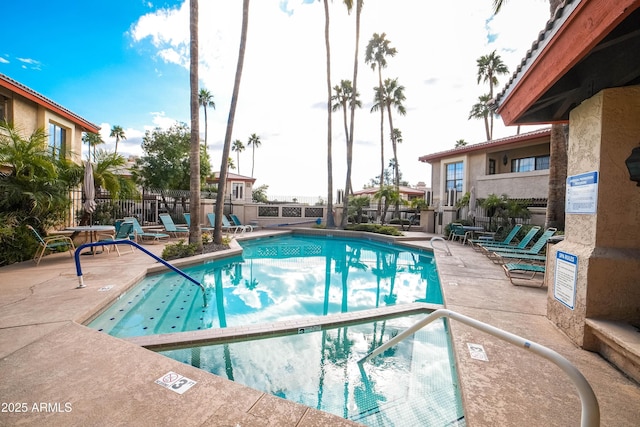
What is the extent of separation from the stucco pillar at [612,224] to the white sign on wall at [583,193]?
0.05 metres

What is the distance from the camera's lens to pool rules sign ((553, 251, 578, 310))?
3.42 metres

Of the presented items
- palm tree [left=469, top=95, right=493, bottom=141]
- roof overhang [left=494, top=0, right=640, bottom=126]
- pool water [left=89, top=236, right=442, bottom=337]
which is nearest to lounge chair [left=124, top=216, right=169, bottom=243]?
pool water [left=89, top=236, right=442, bottom=337]

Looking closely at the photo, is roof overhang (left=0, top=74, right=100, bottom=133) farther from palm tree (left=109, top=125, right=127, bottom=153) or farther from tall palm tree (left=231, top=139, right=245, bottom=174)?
tall palm tree (left=231, top=139, right=245, bottom=174)

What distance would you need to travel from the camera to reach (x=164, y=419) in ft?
6.68

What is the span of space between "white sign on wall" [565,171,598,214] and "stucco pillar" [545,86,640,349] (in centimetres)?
5

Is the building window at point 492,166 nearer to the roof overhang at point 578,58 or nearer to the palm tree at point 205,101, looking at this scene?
the roof overhang at point 578,58

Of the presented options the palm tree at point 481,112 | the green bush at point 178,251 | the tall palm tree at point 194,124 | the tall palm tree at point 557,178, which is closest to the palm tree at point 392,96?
the palm tree at point 481,112

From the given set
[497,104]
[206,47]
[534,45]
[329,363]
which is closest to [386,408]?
[329,363]

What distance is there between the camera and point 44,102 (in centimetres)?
1034

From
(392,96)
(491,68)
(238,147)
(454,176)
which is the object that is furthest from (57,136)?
(238,147)

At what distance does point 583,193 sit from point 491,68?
27.3 metres

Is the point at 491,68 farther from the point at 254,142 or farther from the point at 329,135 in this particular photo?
the point at 254,142

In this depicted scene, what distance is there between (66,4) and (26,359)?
41.5 ft

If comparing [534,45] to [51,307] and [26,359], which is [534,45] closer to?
[26,359]
